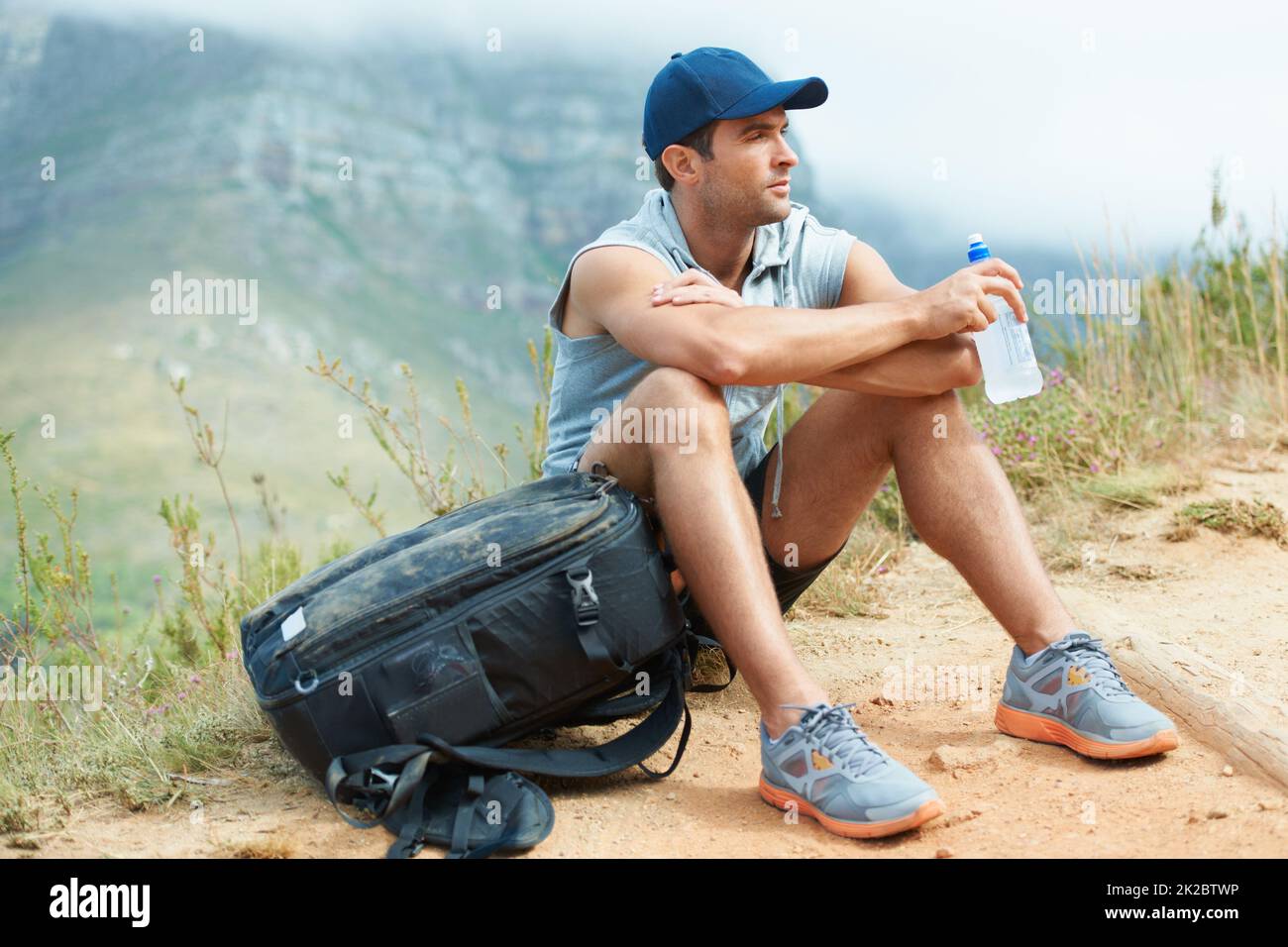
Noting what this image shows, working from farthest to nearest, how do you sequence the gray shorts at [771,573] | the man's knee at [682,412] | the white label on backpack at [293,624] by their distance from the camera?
the gray shorts at [771,573] < the man's knee at [682,412] < the white label on backpack at [293,624]

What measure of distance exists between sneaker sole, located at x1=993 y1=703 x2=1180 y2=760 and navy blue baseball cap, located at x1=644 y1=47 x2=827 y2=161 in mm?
1607

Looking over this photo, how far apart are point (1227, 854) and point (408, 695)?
61.7 inches

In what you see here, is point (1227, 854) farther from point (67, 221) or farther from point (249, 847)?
point (67, 221)

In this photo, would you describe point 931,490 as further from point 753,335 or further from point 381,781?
point 381,781

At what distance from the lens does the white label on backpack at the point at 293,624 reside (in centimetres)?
240

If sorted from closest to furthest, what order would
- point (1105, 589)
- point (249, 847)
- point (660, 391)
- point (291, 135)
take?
point (249, 847) → point (660, 391) → point (1105, 589) → point (291, 135)

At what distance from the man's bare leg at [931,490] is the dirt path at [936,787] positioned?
1.15ft

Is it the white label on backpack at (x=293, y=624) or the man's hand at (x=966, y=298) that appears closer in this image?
the white label on backpack at (x=293, y=624)

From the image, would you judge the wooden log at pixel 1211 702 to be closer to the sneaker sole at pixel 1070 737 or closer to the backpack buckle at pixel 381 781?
the sneaker sole at pixel 1070 737

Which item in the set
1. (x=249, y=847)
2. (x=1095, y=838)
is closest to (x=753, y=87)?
(x=1095, y=838)

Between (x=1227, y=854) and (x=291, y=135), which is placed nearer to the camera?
(x=1227, y=854)

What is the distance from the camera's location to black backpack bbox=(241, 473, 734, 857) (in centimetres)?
236

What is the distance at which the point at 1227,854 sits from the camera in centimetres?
215

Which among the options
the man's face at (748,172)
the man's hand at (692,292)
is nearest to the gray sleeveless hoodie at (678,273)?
the man's face at (748,172)
